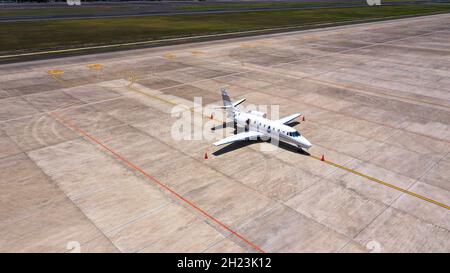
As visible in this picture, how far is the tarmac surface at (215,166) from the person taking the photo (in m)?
19.5

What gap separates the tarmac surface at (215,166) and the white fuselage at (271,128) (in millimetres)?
1217

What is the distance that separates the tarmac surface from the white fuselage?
3.99 ft

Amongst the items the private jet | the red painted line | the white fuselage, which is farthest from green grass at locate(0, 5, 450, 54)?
the white fuselage

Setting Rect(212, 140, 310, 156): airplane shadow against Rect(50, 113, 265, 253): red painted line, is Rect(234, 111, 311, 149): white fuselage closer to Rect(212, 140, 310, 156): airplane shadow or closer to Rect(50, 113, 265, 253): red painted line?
Rect(212, 140, 310, 156): airplane shadow

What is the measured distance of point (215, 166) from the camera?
26844 mm

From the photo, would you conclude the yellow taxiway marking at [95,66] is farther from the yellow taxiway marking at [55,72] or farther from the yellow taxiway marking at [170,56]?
the yellow taxiway marking at [170,56]

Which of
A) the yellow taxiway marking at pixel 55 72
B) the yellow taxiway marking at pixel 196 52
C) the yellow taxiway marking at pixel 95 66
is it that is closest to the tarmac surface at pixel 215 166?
the yellow taxiway marking at pixel 55 72

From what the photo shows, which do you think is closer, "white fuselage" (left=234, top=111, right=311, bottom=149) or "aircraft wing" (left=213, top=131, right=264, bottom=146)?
"white fuselage" (left=234, top=111, right=311, bottom=149)

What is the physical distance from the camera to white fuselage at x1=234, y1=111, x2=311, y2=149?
2827cm

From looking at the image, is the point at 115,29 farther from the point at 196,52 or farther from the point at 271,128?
the point at 271,128

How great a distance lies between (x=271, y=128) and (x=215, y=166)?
6599 millimetres
